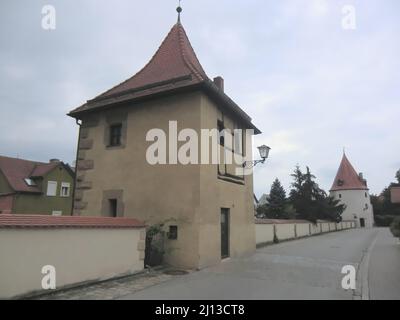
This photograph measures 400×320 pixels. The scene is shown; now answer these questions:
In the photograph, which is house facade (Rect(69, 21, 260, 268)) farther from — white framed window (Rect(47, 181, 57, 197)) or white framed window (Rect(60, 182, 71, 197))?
white framed window (Rect(60, 182, 71, 197))

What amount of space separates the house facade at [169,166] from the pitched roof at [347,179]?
60.6 meters

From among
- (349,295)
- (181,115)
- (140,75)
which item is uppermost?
(140,75)

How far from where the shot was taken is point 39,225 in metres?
7.19

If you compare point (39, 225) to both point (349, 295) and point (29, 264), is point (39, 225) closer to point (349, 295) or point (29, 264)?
point (29, 264)

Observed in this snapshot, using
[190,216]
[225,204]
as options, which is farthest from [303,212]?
[190,216]

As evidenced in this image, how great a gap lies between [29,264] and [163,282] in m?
3.32

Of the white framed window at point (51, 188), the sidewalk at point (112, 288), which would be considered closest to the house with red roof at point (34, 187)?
the white framed window at point (51, 188)

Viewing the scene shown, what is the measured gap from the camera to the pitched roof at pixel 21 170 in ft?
105

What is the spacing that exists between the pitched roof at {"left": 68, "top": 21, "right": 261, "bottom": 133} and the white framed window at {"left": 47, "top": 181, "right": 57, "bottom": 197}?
22493mm

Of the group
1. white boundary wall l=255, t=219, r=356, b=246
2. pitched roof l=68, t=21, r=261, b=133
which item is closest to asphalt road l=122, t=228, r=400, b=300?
pitched roof l=68, t=21, r=261, b=133

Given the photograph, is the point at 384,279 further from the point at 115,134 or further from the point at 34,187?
the point at 34,187

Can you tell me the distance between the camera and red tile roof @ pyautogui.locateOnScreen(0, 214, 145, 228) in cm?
680

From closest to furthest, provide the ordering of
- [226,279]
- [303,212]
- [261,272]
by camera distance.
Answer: [226,279] < [261,272] < [303,212]

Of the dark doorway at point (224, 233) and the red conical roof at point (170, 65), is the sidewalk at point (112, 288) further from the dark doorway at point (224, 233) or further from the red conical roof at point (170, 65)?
the red conical roof at point (170, 65)
